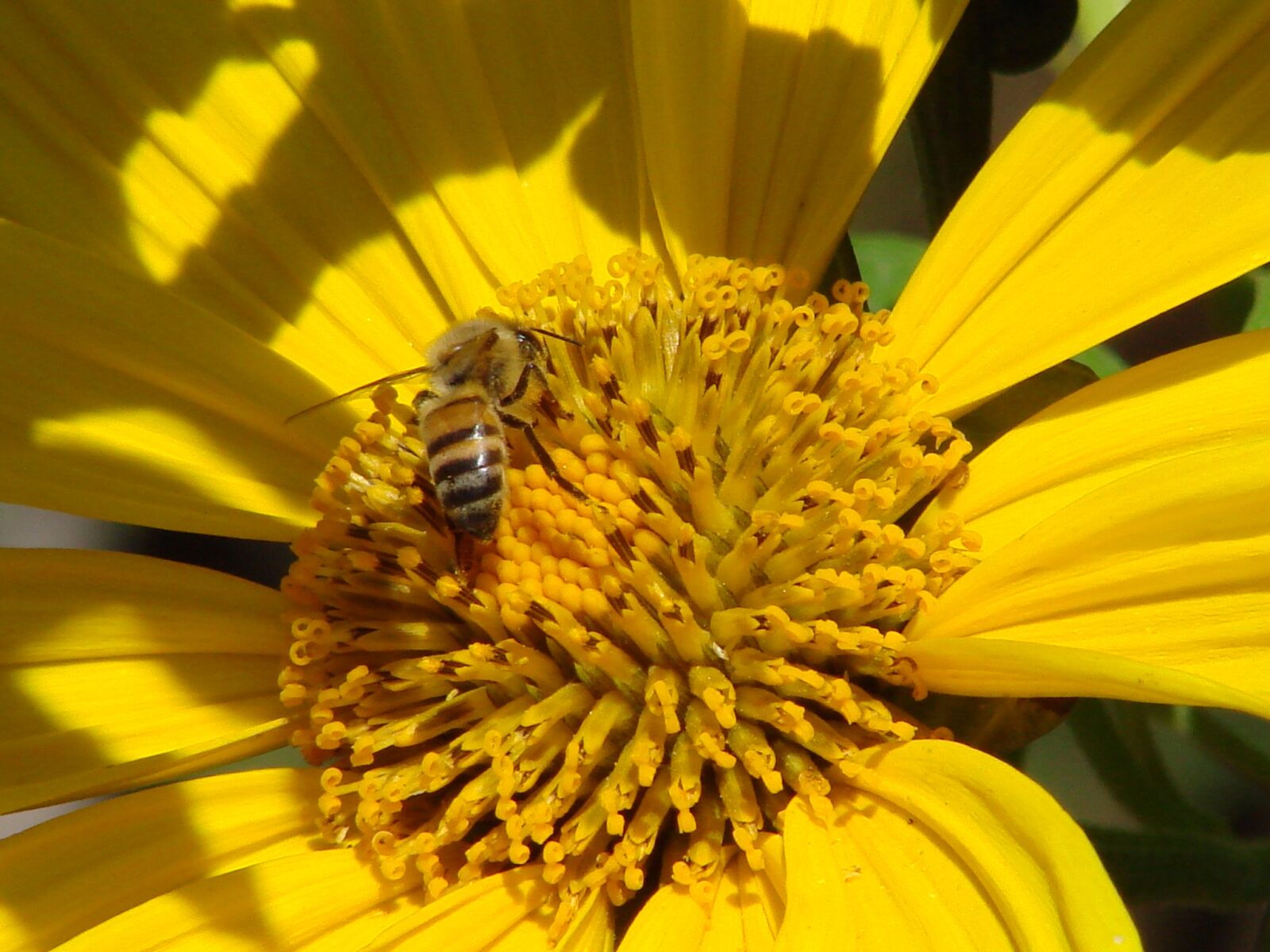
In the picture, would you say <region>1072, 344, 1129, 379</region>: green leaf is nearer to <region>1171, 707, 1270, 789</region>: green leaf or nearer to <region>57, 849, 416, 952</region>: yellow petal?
<region>1171, 707, 1270, 789</region>: green leaf

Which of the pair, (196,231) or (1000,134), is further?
(1000,134)

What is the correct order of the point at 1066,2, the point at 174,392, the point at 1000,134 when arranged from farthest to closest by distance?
the point at 1000,134
the point at 174,392
the point at 1066,2

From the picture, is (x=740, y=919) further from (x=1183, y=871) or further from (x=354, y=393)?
(x=354, y=393)

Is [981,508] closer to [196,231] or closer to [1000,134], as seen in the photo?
[196,231]

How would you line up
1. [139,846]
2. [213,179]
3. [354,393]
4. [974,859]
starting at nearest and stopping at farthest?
[974,859], [139,846], [354,393], [213,179]

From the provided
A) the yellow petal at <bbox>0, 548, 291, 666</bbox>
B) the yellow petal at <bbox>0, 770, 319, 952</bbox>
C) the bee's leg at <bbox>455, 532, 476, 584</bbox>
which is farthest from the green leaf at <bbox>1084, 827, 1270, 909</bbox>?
the yellow petal at <bbox>0, 548, 291, 666</bbox>

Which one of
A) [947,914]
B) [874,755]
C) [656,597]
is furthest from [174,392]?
[947,914]

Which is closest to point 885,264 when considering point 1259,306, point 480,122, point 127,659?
point 1259,306
